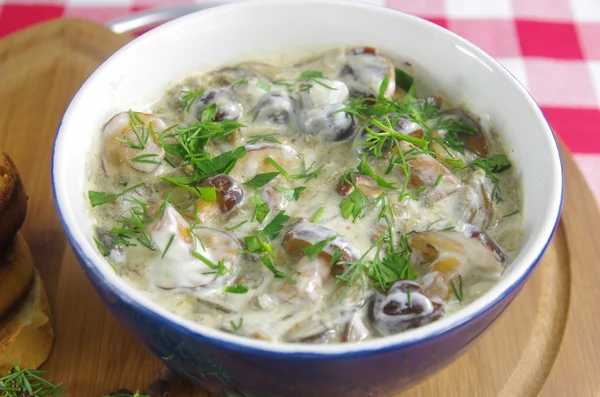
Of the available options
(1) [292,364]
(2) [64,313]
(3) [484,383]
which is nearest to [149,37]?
(2) [64,313]

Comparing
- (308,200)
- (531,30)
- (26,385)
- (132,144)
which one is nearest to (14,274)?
(26,385)

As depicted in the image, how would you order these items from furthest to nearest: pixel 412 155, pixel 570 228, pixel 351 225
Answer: pixel 570 228 → pixel 412 155 → pixel 351 225

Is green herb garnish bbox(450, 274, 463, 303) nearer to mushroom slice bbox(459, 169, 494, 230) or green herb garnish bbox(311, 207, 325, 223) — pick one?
mushroom slice bbox(459, 169, 494, 230)

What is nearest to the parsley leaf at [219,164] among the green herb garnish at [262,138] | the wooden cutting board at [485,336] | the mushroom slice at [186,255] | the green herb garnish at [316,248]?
the green herb garnish at [262,138]

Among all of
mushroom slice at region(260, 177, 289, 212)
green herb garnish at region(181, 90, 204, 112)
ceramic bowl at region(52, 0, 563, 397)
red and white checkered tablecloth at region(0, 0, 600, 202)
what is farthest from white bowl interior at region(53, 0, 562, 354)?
red and white checkered tablecloth at region(0, 0, 600, 202)

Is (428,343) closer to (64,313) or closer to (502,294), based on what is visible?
(502,294)

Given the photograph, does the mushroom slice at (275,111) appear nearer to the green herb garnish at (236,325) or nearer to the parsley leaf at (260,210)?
the parsley leaf at (260,210)
